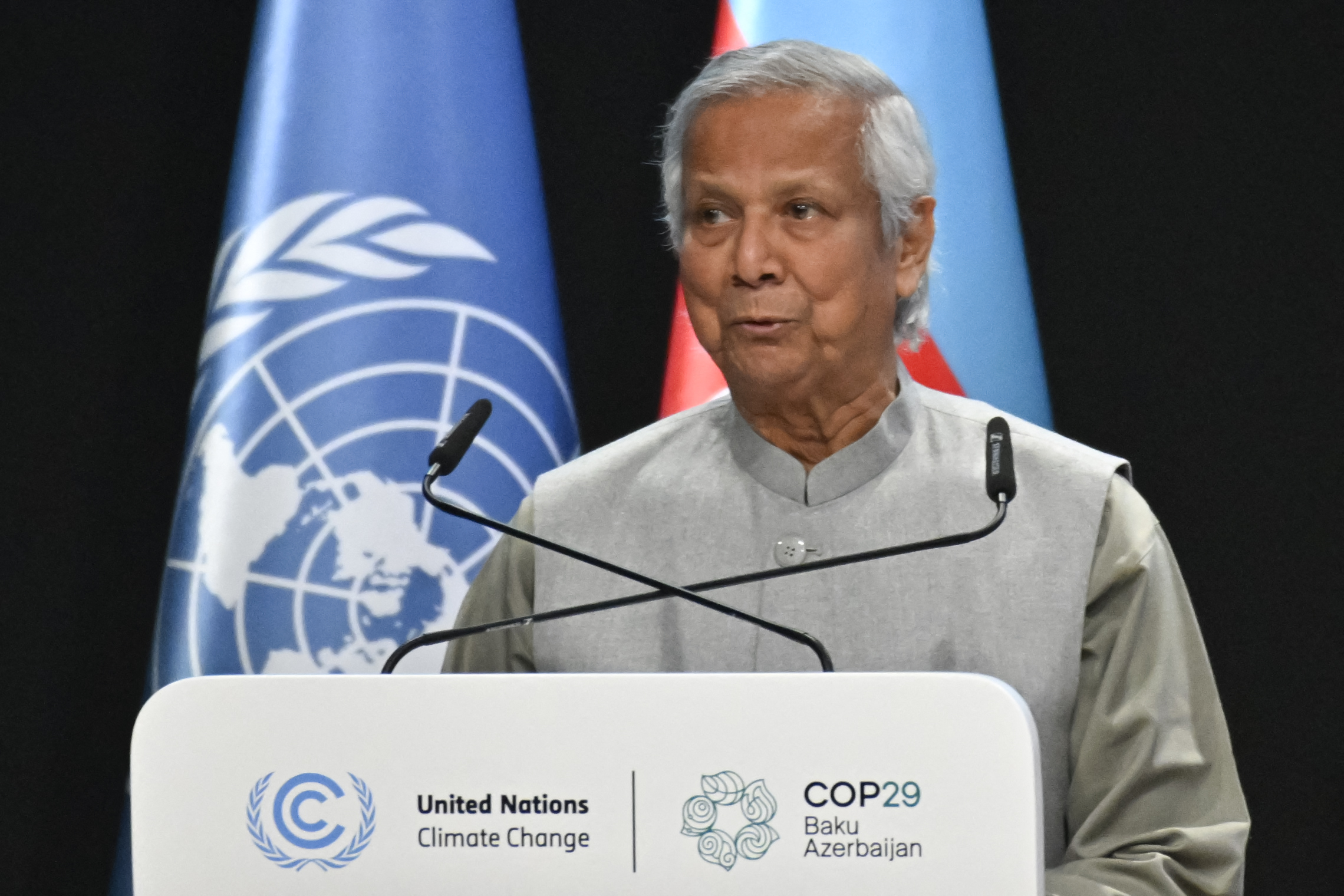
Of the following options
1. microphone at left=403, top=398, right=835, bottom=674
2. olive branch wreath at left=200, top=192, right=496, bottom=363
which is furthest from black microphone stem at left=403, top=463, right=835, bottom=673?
olive branch wreath at left=200, top=192, right=496, bottom=363

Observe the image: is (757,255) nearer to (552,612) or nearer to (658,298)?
(552,612)

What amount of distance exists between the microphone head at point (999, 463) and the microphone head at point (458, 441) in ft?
1.45

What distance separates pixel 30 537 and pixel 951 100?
5.66ft

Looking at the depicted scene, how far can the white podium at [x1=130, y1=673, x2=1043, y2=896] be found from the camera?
33.2 inches

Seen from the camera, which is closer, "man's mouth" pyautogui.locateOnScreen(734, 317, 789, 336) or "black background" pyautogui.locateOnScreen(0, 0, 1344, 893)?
"man's mouth" pyautogui.locateOnScreen(734, 317, 789, 336)

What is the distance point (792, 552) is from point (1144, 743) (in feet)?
1.36

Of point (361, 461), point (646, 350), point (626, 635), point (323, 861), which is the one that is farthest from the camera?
point (646, 350)

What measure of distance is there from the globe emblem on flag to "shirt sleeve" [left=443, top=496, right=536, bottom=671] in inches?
12.1

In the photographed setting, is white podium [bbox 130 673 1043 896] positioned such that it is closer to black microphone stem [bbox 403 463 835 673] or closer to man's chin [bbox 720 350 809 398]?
black microphone stem [bbox 403 463 835 673]

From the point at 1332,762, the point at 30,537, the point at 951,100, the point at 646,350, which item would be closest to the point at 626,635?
the point at 646,350

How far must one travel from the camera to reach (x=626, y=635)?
1.51 metres

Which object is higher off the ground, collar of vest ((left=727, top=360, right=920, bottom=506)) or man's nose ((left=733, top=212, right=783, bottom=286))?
man's nose ((left=733, top=212, right=783, bottom=286))

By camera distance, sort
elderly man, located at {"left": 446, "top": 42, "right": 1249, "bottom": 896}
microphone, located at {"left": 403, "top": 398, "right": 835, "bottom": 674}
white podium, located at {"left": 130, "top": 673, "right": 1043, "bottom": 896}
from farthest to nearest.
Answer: elderly man, located at {"left": 446, "top": 42, "right": 1249, "bottom": 896}, microphone, located at {"left": 403, "top": 398, "right": 835, "bottom": 674}, white podium, located at {"left": 130, "top": 673, "right": 1043, "bottom": 896}

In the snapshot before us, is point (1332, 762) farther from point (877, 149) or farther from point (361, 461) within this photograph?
point (361, 461)
